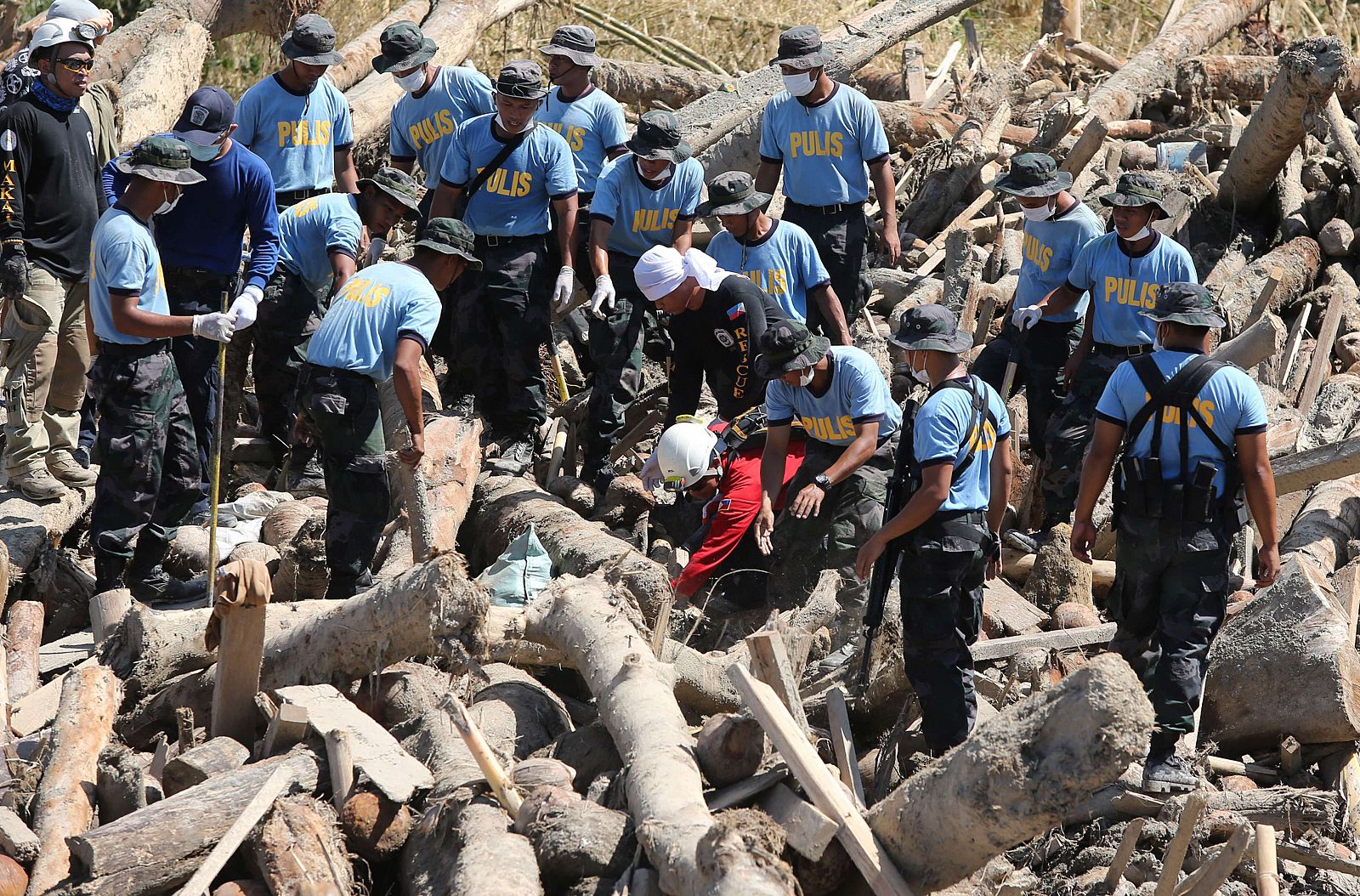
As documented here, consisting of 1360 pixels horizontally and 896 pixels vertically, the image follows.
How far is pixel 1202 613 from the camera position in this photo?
5.37 m

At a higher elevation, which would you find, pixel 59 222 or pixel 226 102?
pixel 226 102

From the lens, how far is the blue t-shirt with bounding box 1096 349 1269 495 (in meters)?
5.20

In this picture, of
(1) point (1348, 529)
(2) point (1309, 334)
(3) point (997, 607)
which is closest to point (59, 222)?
(3) point (997, 607)

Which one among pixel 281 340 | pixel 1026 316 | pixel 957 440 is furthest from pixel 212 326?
pixel 1026 316

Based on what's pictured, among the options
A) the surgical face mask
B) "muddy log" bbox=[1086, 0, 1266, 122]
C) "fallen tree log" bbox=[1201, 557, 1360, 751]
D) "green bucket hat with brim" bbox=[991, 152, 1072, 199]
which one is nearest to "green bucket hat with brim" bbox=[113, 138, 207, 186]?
the surgical face mask

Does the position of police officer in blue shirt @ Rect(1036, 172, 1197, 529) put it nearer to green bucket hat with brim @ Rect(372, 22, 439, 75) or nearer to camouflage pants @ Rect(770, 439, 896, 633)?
camouflage pants @ Rect(770, 439, 896, 633)

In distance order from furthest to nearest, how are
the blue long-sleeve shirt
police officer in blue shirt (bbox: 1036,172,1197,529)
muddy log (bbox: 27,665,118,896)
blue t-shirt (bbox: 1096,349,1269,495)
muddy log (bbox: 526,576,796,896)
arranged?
police officer in blue shirt (bbox: 1036,172,1197,529) < the blue long-sleeve shirt < blue t-shirt (bbox: 1096,349,1269,495) < muddy log (bbox: 27,665,118,896) < muddy log (bbox: 526,576,796,896)

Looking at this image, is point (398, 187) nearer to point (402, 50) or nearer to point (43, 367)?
point (402, 50)

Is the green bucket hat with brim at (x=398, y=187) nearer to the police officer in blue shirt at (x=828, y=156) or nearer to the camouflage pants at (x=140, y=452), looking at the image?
the camouflage pants at (x=140, y=452)

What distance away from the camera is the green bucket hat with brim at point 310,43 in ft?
25.1

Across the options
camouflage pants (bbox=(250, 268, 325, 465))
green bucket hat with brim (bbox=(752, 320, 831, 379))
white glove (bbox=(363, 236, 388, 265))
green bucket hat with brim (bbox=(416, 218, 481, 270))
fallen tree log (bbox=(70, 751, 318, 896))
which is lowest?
camouflage pants (bbox=(250, 268, 325, 465))

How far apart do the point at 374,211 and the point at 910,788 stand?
4.53m

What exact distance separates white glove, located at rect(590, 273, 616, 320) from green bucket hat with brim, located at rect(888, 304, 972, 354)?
8.16ft

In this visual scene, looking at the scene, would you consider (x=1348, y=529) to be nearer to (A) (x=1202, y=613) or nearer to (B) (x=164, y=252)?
(A) (x=1202, y=613)
